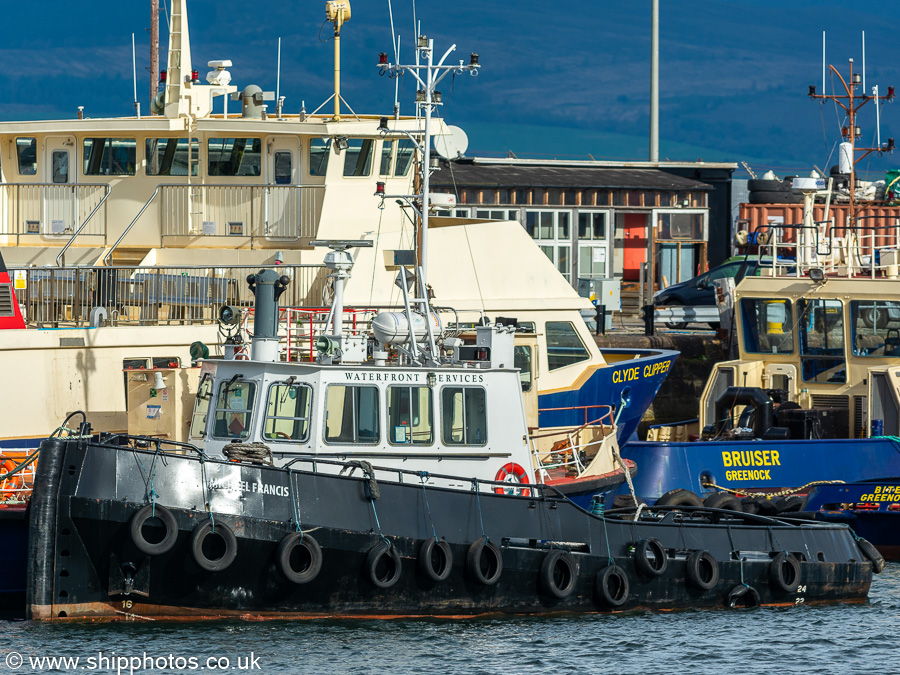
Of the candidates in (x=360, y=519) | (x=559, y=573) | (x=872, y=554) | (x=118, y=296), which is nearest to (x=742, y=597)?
(x=872, y=554)

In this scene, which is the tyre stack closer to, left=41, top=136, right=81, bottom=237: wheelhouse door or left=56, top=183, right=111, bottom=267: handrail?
left=56, top=183, right=111, bottom=267: handrail

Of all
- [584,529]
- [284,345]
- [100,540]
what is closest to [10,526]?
[100,540]

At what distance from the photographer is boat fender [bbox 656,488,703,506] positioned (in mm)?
17156

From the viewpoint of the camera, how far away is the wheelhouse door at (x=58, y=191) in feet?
65.7

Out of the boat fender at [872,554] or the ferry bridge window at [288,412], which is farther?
the boat fender at [872,554]

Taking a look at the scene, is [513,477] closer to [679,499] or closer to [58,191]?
[679,499]

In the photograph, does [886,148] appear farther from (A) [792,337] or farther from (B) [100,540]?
(B) [100,540]

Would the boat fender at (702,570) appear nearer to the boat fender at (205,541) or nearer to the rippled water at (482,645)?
the rippled water at (482,645)

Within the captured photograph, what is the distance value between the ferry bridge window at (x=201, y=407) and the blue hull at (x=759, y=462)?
7090mm

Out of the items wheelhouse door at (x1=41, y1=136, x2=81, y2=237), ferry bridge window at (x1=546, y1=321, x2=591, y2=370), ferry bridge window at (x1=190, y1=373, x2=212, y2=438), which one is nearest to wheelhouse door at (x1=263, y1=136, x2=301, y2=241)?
wheelhouse door at (x1=41, y1=136, x2=81, y2=237)

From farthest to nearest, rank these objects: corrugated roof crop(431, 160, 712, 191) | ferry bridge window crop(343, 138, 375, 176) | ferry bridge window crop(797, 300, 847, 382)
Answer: corrugated roof crop(431, 160, 712, 191) → ferry bridge window crop(797, 300, 847, 382) → ferry bridge window crop(343, 138, 375, 176)

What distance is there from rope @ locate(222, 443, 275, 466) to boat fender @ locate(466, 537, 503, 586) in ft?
6.78

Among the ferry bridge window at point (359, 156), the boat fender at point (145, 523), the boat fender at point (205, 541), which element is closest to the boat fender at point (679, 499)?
the ferry bridge window at point (359, 156)

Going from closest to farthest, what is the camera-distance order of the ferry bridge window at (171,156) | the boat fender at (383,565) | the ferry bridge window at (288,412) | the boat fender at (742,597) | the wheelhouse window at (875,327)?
1. the boat fender at (383,565)
2. the ferry bridge window at (288,412)
3. the boat fender at (742,597)
4. the ferry bridge window at (171,156)
5. the wheelhouse window at (875,327)
